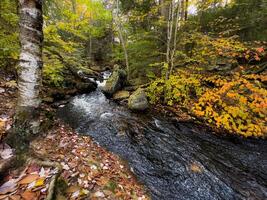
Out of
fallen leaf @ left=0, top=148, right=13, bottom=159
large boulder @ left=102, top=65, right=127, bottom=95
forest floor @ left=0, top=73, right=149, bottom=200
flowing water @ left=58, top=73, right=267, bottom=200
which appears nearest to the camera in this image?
forest floor @ left=0, top=73, right=149, bottom=200

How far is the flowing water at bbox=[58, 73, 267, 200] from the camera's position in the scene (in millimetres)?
3656

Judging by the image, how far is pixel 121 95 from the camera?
360 inches

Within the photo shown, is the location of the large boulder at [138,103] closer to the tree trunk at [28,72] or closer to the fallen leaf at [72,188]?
→ the tree trunk at [28,72]

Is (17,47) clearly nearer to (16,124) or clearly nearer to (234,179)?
(16,124)

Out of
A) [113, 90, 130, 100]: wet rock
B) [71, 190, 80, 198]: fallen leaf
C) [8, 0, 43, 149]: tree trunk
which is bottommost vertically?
[71, 190, 80, 198]: fallen leaf

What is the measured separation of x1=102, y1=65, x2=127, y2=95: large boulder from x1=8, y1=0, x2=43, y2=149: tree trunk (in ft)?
21.3

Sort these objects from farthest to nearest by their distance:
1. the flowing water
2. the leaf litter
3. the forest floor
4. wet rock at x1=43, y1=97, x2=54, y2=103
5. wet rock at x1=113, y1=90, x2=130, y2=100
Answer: wet rock at x1=113, y1=90, x2=130, y2=100 < wet rock at x1=43, y1=97, x2=54, y2=103 < the flowing water < the leaf litter < the forest floor

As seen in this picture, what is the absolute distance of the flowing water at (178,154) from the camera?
144 inches

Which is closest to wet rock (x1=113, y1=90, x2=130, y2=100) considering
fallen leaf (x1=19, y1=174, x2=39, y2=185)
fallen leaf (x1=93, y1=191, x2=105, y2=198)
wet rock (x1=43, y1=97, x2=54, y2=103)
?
wet rock (x1=43, y1=97, x2=54, y2=103)

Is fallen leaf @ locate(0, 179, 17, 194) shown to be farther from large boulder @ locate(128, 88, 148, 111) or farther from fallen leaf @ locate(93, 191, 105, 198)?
large boulder @ locate(128, 88, 148, 111)

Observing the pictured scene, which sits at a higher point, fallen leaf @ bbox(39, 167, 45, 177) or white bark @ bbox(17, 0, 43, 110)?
white bark @ bbox(17, 0, 43, 110)

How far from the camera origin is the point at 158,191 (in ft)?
11.2

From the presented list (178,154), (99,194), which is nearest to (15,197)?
(99,194)

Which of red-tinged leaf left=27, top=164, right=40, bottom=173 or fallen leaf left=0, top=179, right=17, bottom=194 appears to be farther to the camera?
red-tinged leaf left=27, top=164, right=40, bottom=173
